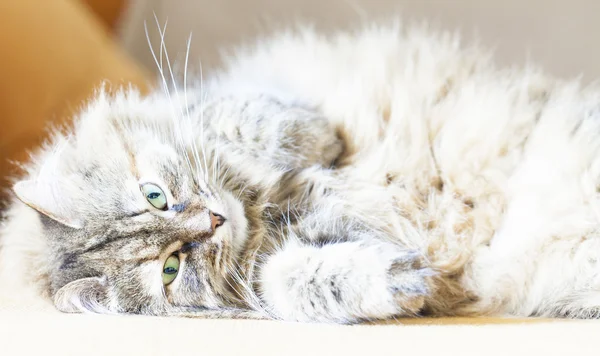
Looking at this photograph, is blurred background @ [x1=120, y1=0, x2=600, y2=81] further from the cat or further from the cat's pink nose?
the cat's pink nose

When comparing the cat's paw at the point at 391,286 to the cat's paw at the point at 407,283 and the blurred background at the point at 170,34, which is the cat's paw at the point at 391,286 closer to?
the cat's paw at the point at 407,283

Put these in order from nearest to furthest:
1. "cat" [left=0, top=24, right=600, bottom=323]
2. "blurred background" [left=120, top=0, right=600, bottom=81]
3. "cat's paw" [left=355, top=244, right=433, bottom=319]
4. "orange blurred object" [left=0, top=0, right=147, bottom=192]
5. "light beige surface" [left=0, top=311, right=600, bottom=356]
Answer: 1. "light beige surface" [left=0, top=311, right=600, bottom=356]
2. "cat's paw" [left=355, top=244, right=433, bottom=319]
3. "cat" [left=0, top=24, right=600, bottom=323]
4. "orange blurred object" [left=0, top=0, right=147, bottom=192]
5. "blurred background" [left=120, top=0, right=600, bottom=81]

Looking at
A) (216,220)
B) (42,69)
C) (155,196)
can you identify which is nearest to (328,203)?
(216,220)

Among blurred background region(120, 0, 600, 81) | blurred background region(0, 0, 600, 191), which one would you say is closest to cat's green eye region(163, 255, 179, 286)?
blurred background region(0, 0, 600, 191)

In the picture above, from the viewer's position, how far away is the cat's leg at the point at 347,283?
A: 100 centimetres

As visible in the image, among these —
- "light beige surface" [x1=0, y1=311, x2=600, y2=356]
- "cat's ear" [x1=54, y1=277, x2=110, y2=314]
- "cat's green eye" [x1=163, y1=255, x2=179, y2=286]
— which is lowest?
"light beige surface" [x1=0, y1=311, x2=600, y2=356]

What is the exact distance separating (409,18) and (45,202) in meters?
1.48

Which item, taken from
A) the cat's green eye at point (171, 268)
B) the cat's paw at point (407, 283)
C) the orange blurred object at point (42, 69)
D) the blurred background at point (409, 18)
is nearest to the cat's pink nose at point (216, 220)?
the cat's green eye at point (171, 268)

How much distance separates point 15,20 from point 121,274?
0.99m

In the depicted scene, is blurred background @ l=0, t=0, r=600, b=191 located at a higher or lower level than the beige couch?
higher

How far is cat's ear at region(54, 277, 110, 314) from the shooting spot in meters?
1.09

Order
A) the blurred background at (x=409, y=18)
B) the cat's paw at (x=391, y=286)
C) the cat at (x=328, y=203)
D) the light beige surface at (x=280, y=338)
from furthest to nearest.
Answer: the blurred background at (x=409, y=18) → the cat at (x=328, y=203) → the cat's paw at (x=391, y=286) → the light beige surface at (x=280, y=338)

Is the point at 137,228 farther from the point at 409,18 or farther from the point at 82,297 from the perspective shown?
the point at 409,18

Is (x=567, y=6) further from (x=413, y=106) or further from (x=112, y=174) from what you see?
(x=112, y=174)
